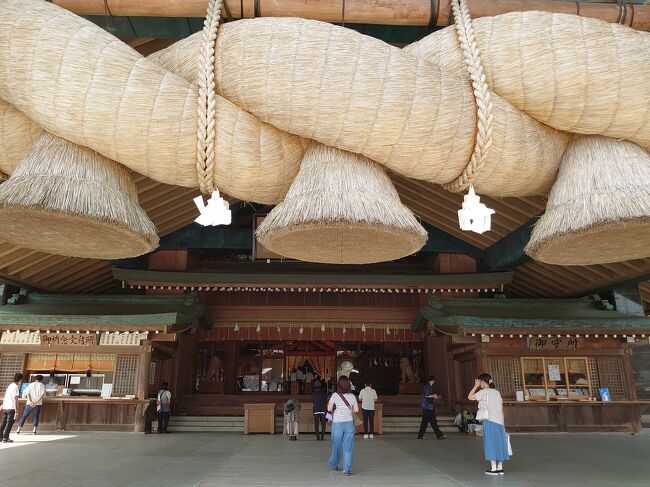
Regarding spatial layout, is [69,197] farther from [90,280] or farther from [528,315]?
[90,280]

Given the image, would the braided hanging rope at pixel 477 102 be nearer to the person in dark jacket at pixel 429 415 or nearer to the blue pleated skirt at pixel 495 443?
the blue pleated skirt at pixel 495 443

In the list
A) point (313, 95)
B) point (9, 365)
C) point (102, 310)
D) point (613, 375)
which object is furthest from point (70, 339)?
point (613, 375)

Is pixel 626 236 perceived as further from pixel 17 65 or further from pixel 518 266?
pixel 518 266

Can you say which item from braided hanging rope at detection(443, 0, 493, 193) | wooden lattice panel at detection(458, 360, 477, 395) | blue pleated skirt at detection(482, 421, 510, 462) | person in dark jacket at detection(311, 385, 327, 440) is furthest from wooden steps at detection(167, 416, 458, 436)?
braided hanging rope at detection(443, 0, 493, 193)

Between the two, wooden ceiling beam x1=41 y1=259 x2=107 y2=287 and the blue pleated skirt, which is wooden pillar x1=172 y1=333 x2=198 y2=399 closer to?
wooden ceiling beam x1=41 y1=259 x2=107 y2=287

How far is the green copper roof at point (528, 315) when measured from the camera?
10195 mm

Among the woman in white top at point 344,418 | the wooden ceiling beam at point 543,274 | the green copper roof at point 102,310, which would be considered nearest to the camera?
the woman in white top at point 344,418

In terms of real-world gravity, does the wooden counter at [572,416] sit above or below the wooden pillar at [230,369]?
below

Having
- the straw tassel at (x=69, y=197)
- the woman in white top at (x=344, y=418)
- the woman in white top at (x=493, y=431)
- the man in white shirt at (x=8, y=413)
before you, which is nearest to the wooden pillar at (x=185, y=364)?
the man in white shirt at (x=8, y=413)

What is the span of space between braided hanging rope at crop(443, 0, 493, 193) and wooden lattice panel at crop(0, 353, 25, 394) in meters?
11.9

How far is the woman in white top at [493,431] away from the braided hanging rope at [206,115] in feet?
16.5

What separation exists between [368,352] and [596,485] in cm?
1118

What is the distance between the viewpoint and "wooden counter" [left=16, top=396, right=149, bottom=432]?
33.1ft

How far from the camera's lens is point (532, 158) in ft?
4.04
